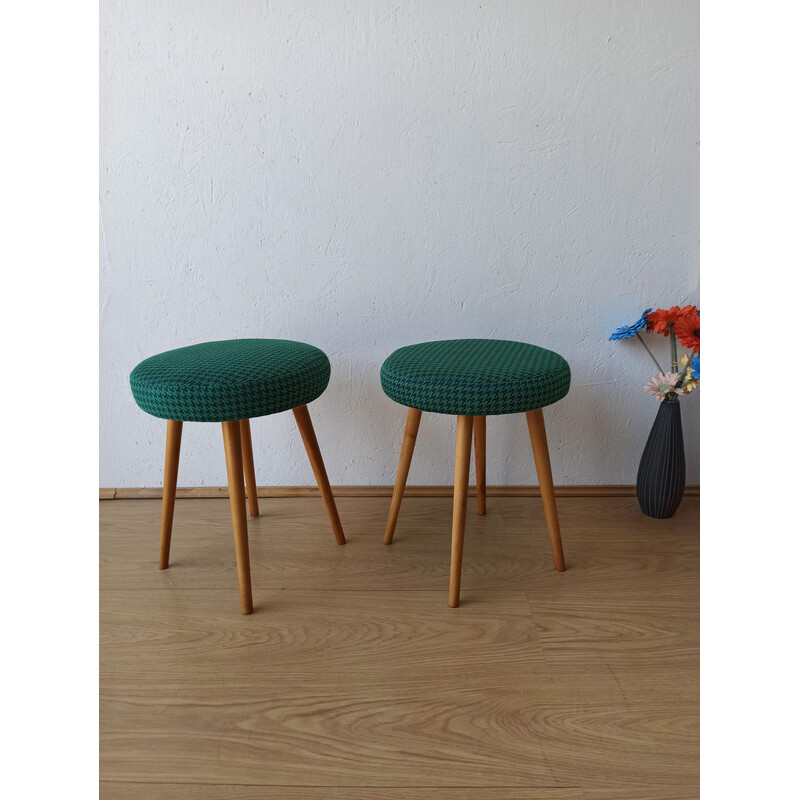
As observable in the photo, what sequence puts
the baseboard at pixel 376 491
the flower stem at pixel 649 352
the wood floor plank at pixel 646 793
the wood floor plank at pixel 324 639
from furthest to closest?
1. the baseboard at pixel 376 491
2. the flower stem at pixel 649 352
3. the wood floor plank at pixel 324 639
4. the wood floor plank at pixel 646 793

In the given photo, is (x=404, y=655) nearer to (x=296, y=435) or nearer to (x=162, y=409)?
(x=162, y=409)

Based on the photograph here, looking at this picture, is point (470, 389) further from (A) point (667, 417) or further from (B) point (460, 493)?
(A) point (667, 417)

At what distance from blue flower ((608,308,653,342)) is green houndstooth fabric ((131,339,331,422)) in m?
0.81

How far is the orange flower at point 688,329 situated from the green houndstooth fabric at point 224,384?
3.01 feet

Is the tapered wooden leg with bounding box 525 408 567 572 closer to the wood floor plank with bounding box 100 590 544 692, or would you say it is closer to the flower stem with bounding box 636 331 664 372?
the wood floor plank with bounding box 100 590 544 692

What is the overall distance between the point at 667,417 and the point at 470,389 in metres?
0.69

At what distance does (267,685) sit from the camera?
120cm

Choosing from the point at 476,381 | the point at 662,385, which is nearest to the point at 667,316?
the point at 662,385

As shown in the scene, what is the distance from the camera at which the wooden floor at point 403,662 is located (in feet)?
3.33

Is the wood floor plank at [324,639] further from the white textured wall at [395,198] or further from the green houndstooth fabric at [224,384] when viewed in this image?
the white textured wall at [395,198]

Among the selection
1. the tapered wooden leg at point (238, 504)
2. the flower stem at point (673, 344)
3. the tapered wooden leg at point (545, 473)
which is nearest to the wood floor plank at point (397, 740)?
the tapered wooden leg at point (238, 504)

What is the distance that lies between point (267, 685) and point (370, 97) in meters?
1.39

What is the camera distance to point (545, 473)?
151 centimetres
